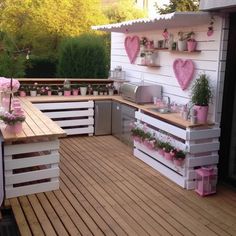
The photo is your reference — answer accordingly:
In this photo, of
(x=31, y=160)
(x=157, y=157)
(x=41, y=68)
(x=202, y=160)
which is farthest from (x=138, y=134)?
(x=41, y=68)

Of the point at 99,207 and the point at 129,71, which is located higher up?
the point at 129,71

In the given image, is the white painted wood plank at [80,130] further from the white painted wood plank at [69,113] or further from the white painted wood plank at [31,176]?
the white painted wood plank at [31,176]

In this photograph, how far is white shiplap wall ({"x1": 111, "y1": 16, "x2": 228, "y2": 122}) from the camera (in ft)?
14.6

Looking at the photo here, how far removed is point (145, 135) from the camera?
5.14 metres

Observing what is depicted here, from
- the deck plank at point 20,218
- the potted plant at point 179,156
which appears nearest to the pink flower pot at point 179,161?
the potted plant at point 179,156

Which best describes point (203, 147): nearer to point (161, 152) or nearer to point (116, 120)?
point (161, 152)

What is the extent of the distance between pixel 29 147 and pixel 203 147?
204 cm

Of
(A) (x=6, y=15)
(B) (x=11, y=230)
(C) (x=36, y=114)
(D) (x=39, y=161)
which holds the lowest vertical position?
(B) (x=11, y=230)

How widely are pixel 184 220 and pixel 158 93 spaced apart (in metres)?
2.65

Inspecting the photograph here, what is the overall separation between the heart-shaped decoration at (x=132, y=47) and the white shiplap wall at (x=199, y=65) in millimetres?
101

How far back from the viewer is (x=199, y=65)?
4836mm

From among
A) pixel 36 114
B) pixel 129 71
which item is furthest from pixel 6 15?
→ pixel 36 114

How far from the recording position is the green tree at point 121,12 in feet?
50.6

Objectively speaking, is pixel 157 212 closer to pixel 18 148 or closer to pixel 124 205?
pixel 124 205
